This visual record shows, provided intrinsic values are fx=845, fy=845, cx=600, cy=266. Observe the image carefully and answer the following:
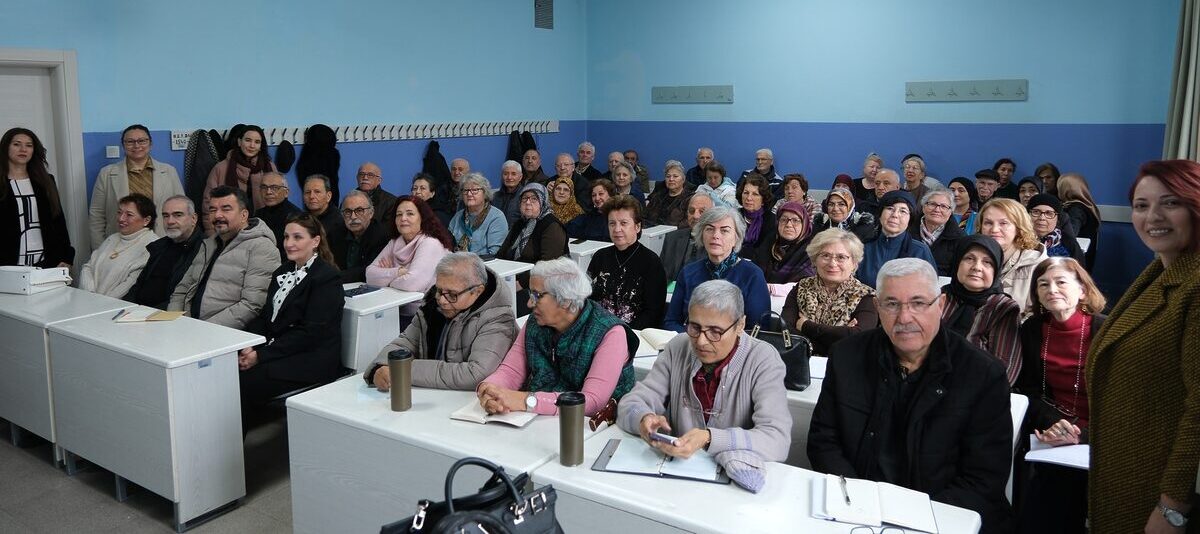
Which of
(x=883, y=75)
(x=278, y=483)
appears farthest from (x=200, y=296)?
(x=883, y=75)

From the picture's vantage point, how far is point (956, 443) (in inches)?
93.0

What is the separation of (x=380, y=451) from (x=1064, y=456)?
2.11 m

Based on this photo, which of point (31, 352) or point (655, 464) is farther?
point (31, 352)

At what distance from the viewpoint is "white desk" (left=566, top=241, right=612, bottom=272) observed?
19.9ft

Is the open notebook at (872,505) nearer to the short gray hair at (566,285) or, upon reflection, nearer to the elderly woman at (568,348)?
the elderly woman at (568,348)

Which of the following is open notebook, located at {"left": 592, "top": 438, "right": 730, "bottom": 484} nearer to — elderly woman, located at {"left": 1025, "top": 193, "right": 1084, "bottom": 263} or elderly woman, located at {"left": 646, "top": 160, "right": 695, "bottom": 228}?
elderly woman, located at {"left": 1025, "top": 193, "right": 1084, "bottom": 263}

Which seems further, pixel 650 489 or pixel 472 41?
pixel 472 41

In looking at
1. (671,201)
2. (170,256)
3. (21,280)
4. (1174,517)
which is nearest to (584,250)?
(671,201)

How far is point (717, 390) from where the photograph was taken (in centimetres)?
254

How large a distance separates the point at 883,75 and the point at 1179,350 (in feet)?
24.6

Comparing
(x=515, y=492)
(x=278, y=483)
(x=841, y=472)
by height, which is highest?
(x=515, y=492)

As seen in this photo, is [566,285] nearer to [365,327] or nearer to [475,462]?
[475,462]

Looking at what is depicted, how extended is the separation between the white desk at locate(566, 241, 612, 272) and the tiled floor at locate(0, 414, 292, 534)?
8.34ft

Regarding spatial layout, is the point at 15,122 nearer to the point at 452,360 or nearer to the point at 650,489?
the point at 452,360
